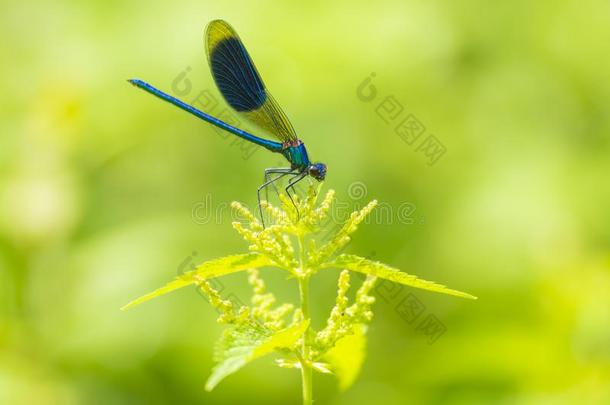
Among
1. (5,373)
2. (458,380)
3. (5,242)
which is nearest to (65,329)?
(5,373)

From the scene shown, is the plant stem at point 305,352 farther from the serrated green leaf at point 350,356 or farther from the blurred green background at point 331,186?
the blurred green background at point 331,186

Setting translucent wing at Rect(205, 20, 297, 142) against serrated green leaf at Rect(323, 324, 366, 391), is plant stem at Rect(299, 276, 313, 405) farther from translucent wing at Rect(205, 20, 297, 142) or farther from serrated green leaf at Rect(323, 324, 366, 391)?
translucent wing at Rect(205, 20, 297, 142)

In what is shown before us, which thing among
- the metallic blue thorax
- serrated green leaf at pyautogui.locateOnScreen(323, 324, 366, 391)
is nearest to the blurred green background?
the metallic blue thorax

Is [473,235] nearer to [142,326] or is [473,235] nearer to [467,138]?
[467,138]

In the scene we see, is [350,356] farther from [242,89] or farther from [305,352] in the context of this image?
[242,89]

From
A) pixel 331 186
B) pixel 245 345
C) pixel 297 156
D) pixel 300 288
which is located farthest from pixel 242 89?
pixel 245 345

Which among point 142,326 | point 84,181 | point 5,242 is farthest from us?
point 84,181

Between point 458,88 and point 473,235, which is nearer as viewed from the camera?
point 473,235
